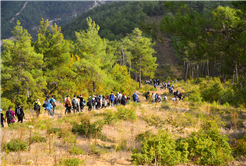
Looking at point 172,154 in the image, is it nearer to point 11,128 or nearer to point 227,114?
point 11,128

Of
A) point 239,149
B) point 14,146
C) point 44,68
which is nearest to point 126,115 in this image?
point 239,149

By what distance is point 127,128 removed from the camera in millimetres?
8203

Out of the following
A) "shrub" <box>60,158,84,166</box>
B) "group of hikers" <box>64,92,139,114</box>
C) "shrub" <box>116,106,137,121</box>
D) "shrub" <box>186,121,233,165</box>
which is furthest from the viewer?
"group of hikers" <box>64,92,139,114</box>

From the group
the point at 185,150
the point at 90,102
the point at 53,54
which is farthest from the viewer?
the point at 53,54

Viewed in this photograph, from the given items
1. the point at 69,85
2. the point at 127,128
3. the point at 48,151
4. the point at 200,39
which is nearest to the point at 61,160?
the point at 48,151

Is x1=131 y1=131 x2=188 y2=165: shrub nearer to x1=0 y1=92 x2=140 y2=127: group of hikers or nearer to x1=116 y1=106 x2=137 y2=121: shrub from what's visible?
x1=116 y1=106 x2=137 y2=121: shrub

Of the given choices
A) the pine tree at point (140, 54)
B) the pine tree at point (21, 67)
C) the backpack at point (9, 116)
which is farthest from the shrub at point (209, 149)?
the pine tree at point (140, 54)

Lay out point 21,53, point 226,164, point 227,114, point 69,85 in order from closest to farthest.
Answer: point 226,164 < point 227,114 < point 21,53 < point 69,85

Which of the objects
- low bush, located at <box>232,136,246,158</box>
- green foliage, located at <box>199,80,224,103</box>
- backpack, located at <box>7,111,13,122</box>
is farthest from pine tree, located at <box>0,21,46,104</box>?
low bush, located at <box>232,136,246,158</box>

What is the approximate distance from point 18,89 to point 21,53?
443 cm

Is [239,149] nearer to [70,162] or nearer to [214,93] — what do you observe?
[70,162]

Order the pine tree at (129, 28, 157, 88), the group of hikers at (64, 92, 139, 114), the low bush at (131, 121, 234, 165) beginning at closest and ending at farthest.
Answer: the low bush at (131, 121, 234, 165) < the group of hikers at (64, 92, 139, 114) < the pine tree at (129, 28, 157, 88)

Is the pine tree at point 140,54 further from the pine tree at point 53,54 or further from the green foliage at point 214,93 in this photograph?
the green foliage at point 214,93

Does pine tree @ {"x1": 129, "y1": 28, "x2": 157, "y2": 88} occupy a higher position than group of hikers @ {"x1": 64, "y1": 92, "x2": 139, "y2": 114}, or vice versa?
pine tree @ {"x1": 129, "y1": 28, "x2": 157, "y2": 88}
